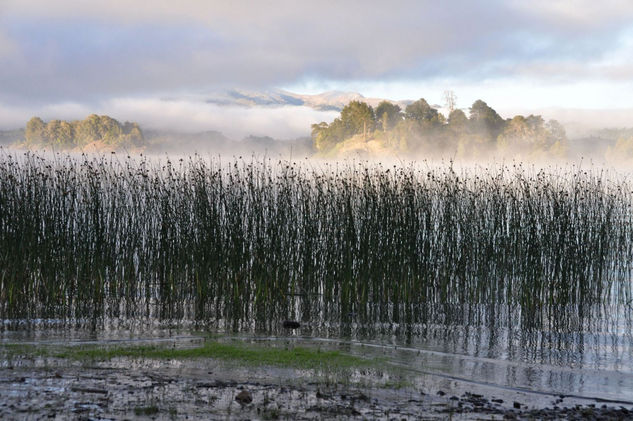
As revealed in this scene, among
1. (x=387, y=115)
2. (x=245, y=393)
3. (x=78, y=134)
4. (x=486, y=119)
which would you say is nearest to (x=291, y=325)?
(x=245, y=393)

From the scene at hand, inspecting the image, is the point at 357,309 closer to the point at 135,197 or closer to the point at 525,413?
the point at 135,197

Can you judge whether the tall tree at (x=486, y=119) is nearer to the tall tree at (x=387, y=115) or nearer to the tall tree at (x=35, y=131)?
the tall tree at (x=387, y=115)

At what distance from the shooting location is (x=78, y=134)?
5697cm

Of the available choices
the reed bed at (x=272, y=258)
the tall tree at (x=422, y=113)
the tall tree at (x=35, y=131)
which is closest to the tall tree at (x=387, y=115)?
the tall tree at (x=422, y=113)

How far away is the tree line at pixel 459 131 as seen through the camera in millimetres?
40625

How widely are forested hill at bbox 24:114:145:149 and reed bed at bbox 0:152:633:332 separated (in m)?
47.8

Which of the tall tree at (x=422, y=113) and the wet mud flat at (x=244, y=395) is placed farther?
the tall tree at (x=422, y=113)

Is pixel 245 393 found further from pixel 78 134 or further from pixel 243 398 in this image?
pixel 78 134

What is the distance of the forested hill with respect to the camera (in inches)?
2135

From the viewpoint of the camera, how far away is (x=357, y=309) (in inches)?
252

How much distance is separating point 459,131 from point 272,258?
37489 mm

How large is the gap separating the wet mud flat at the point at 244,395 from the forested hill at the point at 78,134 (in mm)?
51185

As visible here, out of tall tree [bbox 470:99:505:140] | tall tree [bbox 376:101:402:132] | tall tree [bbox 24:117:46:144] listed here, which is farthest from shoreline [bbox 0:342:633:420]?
tall tree [bbox 24:117:46:144]

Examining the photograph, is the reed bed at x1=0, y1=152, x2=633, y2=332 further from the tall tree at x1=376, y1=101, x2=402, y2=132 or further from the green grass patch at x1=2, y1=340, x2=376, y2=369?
the tall tree at x1=376, y1=101, x2=402, y2=132
